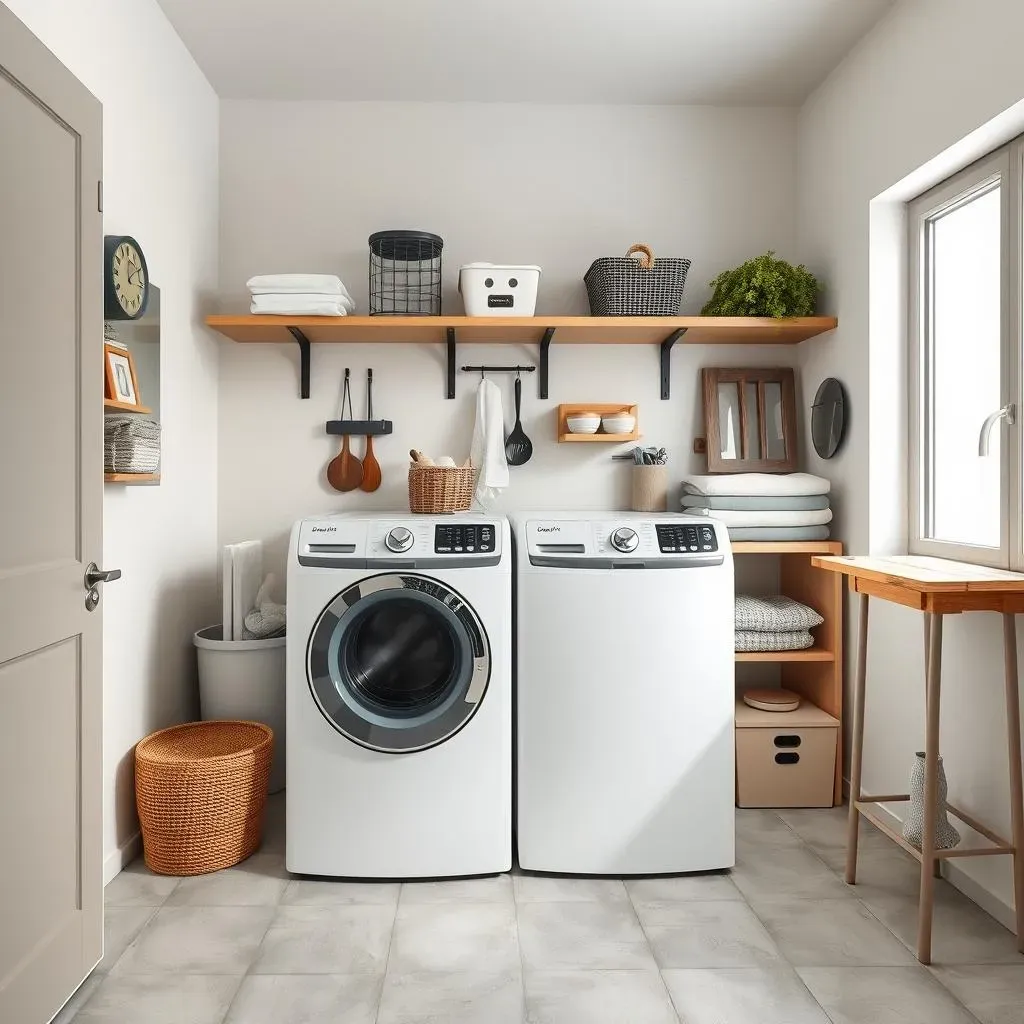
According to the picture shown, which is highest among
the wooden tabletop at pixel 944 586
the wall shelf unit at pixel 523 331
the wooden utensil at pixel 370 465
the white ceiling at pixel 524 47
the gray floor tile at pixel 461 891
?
the white ceiling at pixel 524 47

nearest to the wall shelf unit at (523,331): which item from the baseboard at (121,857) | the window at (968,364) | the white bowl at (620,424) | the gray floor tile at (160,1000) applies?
the white bowl at (620,424)

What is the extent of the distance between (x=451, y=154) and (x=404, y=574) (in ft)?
5.70

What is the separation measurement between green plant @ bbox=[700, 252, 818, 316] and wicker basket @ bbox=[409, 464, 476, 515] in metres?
1.10

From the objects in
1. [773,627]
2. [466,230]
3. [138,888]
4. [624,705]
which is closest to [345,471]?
[466,230]

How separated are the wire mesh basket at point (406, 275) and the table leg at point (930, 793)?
1.90 m

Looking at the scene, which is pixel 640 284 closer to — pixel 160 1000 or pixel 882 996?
pixel 882 996

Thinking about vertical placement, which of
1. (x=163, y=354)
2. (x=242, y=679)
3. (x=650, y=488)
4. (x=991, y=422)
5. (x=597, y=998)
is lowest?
(x=597, y=998)

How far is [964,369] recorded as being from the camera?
2527mm

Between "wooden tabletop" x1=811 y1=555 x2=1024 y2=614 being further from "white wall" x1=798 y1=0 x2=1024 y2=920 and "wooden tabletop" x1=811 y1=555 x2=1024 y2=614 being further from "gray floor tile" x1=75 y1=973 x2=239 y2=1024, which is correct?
"gray floor tile" x1=75 y1=973 x2=239 y2=1024

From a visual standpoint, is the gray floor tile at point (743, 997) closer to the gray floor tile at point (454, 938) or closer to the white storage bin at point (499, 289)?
the gray floor tile at point (454, 938)

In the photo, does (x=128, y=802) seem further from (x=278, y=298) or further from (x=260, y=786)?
(x=278, y=298)

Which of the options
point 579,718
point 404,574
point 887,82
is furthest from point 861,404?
point 404,574

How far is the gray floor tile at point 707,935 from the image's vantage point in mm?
2006

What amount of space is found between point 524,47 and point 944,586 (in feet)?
6.90
